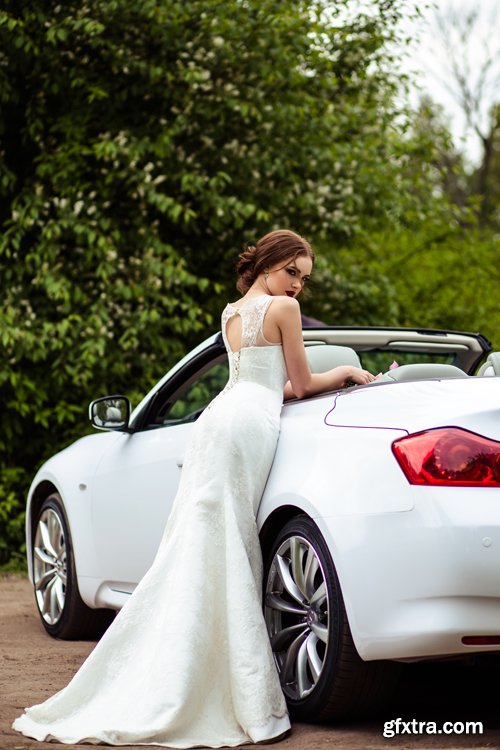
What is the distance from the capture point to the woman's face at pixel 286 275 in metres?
5.07

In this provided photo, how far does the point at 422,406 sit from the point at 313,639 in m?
0.93

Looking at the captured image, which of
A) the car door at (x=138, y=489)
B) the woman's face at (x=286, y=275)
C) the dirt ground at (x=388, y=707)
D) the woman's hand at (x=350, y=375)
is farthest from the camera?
the car door at (x=138, y=489)

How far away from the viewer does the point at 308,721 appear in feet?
14.6

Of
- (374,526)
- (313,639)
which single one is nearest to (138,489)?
(313,639)

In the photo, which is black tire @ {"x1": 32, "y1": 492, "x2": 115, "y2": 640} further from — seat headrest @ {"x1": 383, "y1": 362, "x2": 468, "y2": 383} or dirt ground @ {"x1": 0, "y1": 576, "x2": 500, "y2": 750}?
seat headrest @ {"x1": 383, "y1": 362, "x2": 468, "y2": 383}

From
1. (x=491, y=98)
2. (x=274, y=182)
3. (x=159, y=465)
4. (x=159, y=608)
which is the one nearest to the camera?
(x=159, y=608)

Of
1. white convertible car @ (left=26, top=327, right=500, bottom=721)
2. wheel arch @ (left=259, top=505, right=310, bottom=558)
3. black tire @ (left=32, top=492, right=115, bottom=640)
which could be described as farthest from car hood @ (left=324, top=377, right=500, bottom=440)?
black tire @ (left=32, top=492, right=115, bottom=640)

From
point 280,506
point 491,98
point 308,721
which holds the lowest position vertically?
point 308,721

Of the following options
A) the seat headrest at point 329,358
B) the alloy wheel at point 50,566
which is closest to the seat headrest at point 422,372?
the seat headrest at point 329,358

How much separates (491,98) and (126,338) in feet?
78.1

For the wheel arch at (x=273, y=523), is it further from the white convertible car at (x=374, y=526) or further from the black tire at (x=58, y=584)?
the black tire at (x=58, y=584)

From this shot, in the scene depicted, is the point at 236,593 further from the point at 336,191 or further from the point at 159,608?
the point at 336,191

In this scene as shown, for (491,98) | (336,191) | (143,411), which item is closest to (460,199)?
(491,98)

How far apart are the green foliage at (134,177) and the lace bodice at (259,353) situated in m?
5.20
